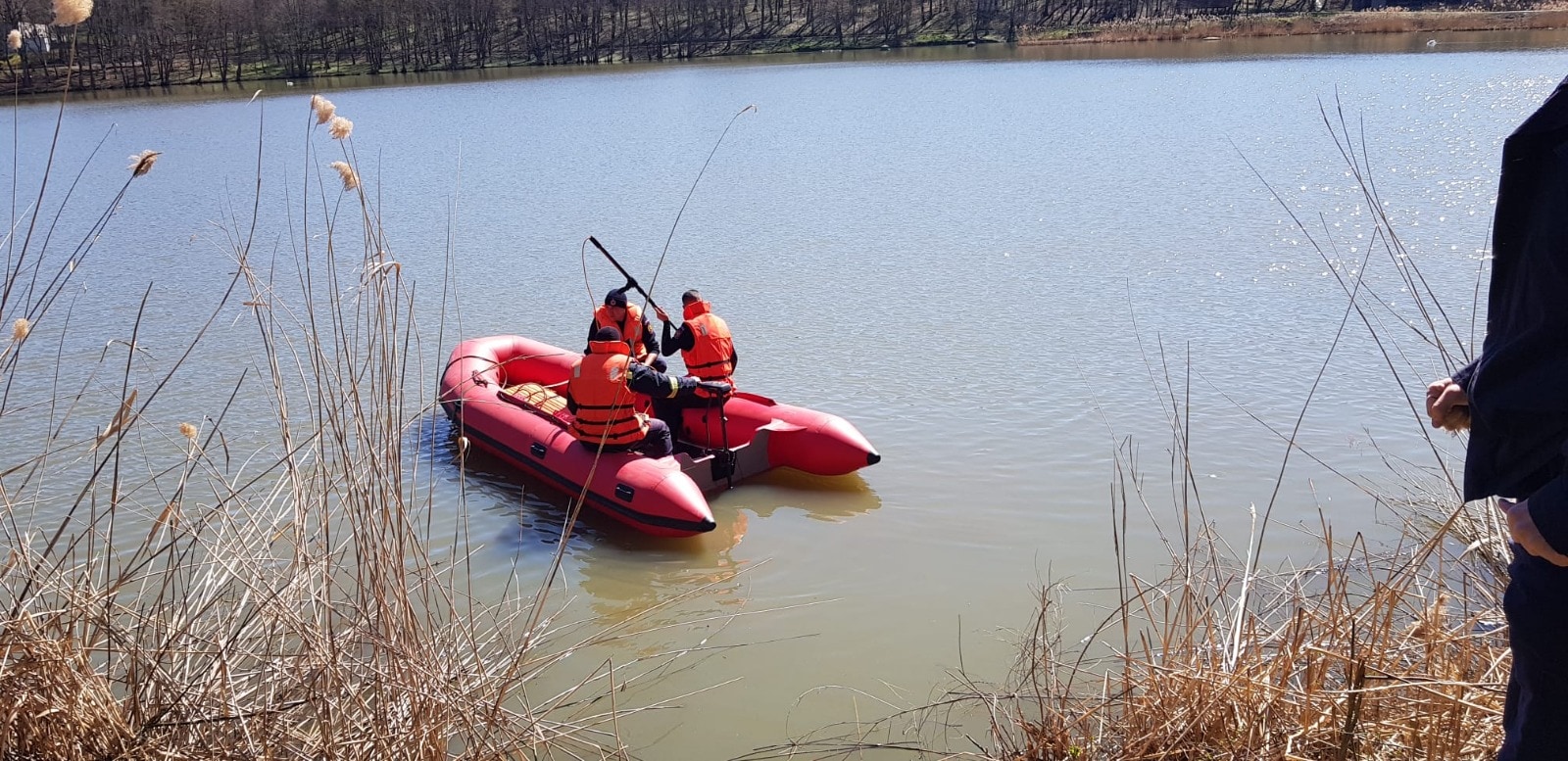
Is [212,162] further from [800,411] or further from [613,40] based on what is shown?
[613,40]

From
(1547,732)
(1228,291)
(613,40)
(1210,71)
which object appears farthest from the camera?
(613,40)

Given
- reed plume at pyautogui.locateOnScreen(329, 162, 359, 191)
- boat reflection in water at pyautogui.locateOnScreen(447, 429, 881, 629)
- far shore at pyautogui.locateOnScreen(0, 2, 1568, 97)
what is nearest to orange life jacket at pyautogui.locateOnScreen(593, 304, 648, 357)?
boat reflection in water at pyautogui.locateOnScreen(447, 429, 881, 629)

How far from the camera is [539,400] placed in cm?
656

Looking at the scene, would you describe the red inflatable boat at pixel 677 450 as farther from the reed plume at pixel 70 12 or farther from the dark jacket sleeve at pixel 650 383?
the reed plume at pixel 70 12

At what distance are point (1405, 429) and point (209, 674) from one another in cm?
571

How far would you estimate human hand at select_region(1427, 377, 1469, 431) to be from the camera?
1.66 metres

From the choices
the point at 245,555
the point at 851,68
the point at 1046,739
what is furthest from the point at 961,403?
the point at 851,68

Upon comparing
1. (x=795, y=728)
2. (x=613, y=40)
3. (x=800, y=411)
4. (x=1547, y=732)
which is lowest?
(x=795, y=728)

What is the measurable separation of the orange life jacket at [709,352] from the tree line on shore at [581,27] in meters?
34.7

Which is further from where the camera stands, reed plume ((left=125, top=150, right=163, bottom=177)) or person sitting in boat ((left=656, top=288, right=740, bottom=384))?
person sitting in boat ((left=656, top=288, right=740, bottom=384))

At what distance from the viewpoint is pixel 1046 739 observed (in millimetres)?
2604

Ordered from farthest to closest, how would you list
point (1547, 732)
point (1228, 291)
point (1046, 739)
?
point (1228, 291)
point (1046, 739)
point (1547, 732)

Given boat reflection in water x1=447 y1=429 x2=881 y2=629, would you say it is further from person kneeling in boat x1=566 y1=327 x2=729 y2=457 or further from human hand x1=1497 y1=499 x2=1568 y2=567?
human hand x1=1497 y1=499 x2=1568 y2=567

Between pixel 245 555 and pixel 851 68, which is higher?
pixel 851 68
